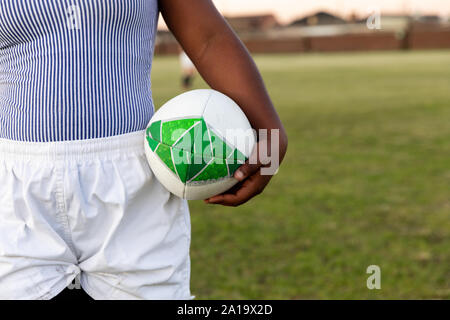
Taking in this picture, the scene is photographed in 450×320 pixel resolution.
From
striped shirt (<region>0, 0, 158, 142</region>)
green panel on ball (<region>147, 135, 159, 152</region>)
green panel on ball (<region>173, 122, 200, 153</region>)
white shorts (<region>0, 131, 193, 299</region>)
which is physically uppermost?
striped shirt (<region>0, 0, 158, 142</region>)

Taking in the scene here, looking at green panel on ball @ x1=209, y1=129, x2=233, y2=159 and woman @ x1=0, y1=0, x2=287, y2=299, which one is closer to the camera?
woman @ x1=0, y1=0, x2=287, y2=299

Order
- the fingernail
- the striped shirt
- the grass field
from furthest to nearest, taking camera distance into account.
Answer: the grass field, the fingernail, the striped shirt

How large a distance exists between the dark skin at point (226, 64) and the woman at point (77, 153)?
0.07 metres

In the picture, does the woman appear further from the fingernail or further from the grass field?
the grass field

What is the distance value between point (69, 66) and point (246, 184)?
0.52 meters

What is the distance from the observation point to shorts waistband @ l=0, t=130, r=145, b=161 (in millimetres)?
1439

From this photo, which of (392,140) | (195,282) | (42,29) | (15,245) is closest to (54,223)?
(15,245)

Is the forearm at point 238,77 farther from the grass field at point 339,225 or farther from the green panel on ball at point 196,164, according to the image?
the grass field at point 339,225

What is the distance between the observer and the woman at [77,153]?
1.41 meters


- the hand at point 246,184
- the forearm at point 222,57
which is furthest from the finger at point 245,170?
the forearm at point 222,57

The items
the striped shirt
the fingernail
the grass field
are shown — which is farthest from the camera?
the grass field

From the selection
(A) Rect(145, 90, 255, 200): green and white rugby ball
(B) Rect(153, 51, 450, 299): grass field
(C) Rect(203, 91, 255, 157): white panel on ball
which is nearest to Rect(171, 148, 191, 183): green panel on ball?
(A) Rect(145, 90, 255, 200): green and white rugby ball

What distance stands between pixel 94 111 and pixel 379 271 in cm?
256

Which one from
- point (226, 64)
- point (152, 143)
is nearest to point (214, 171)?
point (152, 143)
